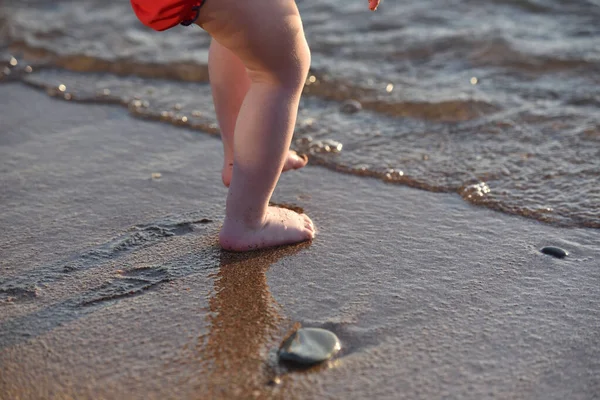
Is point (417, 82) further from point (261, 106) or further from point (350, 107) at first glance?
point (261, 106)

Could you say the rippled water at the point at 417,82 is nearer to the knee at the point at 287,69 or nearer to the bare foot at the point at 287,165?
the bare foot at the point at 287,165

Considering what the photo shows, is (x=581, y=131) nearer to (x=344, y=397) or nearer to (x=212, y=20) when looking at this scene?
(x=212, y=20)

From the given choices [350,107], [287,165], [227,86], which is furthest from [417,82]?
[227,86]

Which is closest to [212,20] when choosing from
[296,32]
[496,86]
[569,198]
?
[296,32]

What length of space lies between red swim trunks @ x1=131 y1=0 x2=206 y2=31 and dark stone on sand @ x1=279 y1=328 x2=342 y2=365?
87cm

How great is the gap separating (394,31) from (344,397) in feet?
13.0

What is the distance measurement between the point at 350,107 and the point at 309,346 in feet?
7.15

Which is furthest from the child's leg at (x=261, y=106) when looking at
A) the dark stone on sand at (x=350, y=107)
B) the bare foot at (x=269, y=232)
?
the dark stone on sand at (x=350, y=107)

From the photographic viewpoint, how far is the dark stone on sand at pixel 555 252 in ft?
7.50

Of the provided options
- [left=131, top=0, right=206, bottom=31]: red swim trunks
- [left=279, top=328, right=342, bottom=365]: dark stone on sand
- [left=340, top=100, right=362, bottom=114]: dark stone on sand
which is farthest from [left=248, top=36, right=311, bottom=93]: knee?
[left=340, top=100, right=362, bottom=114]: dark stone on sand

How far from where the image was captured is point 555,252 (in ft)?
7.53

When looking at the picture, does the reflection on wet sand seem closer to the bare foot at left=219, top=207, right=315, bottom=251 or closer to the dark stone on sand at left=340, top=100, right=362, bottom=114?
the bare foot at left=219, top=207, right=315, bottom=251

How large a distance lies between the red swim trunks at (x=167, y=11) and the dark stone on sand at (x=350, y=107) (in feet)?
5.75

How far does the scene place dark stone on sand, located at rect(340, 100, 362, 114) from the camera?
12.3ft
